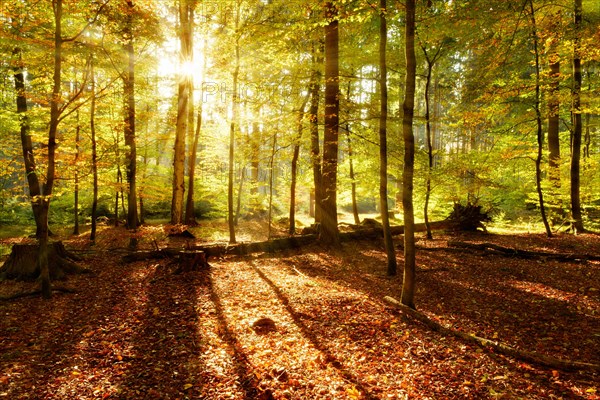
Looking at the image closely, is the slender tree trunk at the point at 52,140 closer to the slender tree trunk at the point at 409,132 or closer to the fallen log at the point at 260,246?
the fallen log at the point at 260,246

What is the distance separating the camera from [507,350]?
16.2 ft

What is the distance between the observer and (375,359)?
4867 millimetres

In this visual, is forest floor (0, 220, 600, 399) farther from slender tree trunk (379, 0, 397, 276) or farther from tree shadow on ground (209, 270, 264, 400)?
slender tree trunk (379, 0, 397, 276)

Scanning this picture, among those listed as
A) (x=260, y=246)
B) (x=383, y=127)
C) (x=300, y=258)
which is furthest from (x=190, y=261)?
(x=383, y=127)

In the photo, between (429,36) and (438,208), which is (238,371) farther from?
(438,208)

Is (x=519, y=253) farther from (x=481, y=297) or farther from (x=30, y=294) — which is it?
(x=30, y=294)

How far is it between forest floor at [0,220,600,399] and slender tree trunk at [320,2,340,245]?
272 cm

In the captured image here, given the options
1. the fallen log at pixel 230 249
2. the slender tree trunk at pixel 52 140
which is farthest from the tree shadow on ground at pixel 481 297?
the slender tree trunk at pixel 52 140

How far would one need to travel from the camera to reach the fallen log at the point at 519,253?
392 inches

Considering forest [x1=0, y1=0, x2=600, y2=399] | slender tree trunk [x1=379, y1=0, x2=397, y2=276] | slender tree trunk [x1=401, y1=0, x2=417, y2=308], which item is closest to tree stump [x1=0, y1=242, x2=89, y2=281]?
forest [x1=0, y1=0, x2=600, y2=399]

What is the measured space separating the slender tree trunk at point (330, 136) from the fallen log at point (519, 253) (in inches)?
184

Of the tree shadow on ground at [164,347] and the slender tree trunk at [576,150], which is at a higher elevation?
the slender tree trunk at [576,150]

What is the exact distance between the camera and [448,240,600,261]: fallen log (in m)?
9.97

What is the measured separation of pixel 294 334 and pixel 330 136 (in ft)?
24.0
